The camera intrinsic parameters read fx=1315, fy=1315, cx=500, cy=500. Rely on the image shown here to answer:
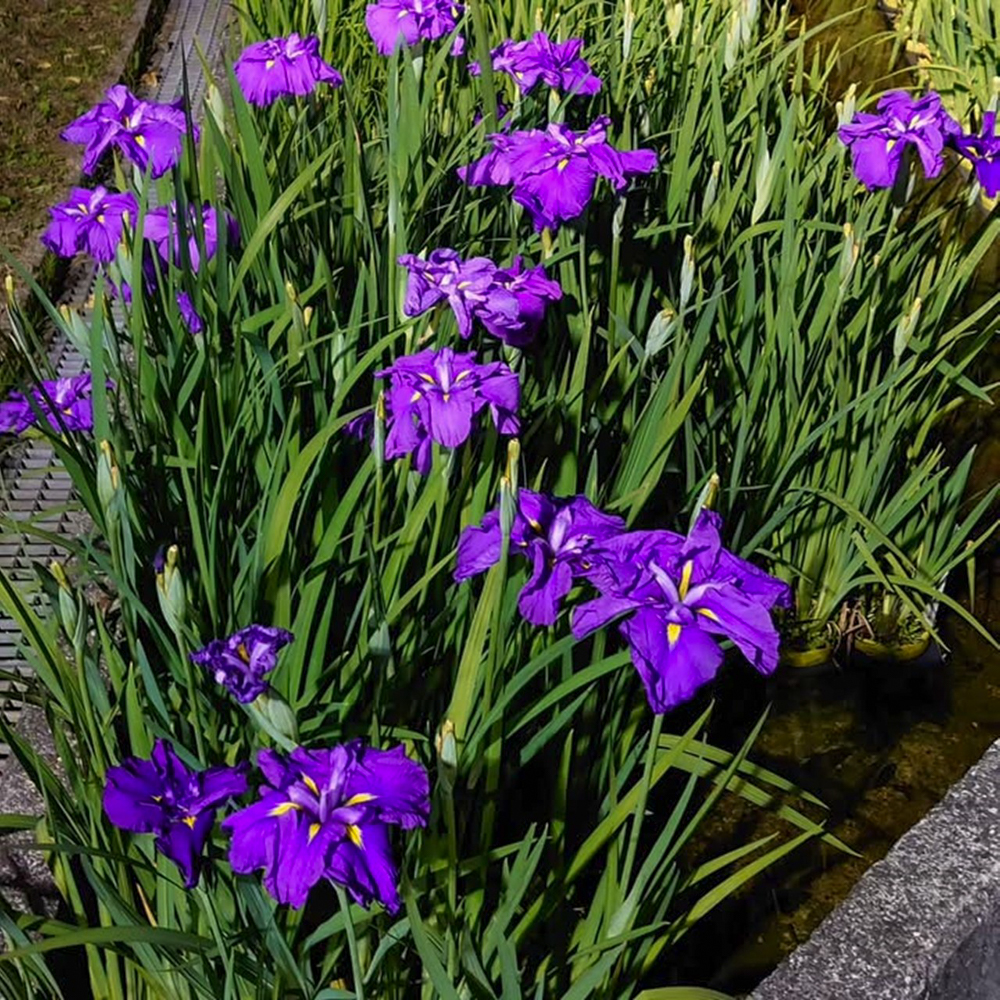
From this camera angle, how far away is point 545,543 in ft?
4.05

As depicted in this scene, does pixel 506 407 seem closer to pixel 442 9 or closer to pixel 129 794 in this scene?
pixel 129 794

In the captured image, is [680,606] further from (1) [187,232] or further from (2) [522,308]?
(1) [187,232]

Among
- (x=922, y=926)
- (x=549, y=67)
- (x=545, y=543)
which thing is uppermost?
(x=549, y=67)

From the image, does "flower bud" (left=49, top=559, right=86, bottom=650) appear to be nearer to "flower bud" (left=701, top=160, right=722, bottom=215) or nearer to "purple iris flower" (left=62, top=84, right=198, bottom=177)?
"purple iris flower" (left=62, top=84, right=198, bottom=177)

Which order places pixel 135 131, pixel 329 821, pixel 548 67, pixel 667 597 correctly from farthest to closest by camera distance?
pixel 548 67
pixel 135 131
pixel 667 597
pixel 329 821

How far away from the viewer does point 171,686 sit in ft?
5.04

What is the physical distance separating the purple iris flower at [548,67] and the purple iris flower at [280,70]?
0.31 m

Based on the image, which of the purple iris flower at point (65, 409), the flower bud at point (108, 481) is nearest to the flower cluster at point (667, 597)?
the flower bud at point (108, 481)

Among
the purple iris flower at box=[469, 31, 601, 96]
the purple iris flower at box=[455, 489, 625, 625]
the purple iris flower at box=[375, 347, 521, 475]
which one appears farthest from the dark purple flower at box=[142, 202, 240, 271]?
the purple iris flower at box=[455, 489, 625, 625]

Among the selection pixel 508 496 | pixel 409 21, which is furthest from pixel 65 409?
pixel 409 21

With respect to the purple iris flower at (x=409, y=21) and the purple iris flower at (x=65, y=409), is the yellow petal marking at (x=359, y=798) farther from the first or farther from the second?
the purple iris flower at (x=409, y=21)

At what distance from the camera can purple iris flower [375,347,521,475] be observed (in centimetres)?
136

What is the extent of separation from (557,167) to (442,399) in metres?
0.49

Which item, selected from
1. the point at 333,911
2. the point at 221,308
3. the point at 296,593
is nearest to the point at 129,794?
the point at 333,911
